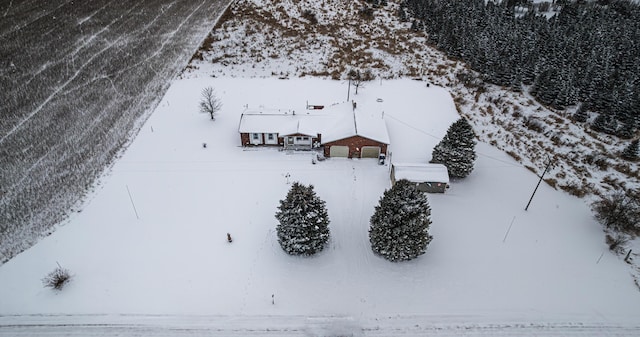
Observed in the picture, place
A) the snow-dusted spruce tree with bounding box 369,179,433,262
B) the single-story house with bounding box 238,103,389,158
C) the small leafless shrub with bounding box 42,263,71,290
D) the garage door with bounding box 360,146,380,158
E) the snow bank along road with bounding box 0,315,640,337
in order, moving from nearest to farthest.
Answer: the snow bank along road with bounding box 0,315,640,337 < the small leafless shrub with bounding box 42,263,71,290 < the snow-dusted spruce tree with bounding box 369,179,433,262 < the single-story house with bounding box 238,103,389,158 < the garage door with bounding box 360,146,380,158

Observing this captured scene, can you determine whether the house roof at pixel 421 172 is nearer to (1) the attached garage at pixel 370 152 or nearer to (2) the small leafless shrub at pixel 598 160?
(1) the attached garage at pixel 370 152

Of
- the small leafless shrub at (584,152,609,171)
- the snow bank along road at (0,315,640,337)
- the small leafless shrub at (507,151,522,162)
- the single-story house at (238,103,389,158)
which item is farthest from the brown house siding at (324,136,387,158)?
the small leafless shrub at (584,152,609,171)

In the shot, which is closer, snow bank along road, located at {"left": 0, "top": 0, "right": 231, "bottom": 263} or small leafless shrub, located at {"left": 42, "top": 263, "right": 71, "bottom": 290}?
small leafless shrub, located at {"left": 42, "top": 263, "right": 71, "bottom": 290}

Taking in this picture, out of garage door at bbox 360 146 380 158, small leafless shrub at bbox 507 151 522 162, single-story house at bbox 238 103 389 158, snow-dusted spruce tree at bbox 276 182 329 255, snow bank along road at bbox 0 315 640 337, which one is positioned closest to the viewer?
snow bank along road at bbox 0 315 640 337

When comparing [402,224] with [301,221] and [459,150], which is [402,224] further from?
[459,150]

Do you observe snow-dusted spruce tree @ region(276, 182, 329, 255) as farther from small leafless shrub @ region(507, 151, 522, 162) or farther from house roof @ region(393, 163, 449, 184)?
small leafless shrub @ region(507, 151, 522, 162)

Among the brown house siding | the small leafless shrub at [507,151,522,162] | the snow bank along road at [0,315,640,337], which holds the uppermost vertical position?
the brown house siding

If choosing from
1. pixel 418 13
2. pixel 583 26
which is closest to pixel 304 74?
pixel 418 13

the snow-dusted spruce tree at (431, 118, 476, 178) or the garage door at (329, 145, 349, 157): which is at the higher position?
the snow-dusted spruce tree at (431, 118, 476, 178)
